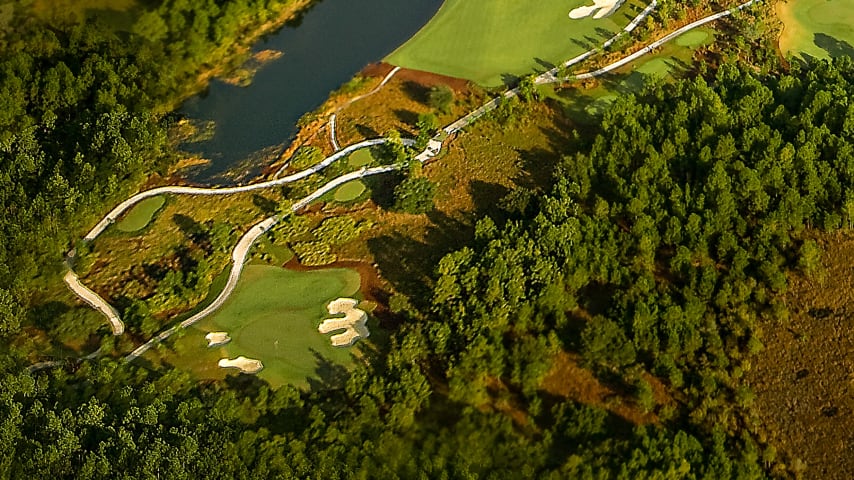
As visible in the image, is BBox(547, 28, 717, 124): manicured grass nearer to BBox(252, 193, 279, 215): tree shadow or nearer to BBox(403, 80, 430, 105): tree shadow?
BBox(403, 80, 430, 105): tree shadow

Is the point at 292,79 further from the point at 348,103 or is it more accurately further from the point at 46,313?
the point at 46,313

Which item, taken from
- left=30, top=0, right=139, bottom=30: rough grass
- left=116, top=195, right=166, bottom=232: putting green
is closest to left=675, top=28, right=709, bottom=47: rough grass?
left=116, top=195, right=166, bottom=232: putting green

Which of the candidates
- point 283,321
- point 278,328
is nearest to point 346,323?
point 283,321

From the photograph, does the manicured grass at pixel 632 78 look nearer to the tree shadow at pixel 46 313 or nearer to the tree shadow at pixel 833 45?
the tree shadow at pixel 833 45

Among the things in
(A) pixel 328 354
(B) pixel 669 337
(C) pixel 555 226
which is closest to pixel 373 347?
(A) pixel 328 354

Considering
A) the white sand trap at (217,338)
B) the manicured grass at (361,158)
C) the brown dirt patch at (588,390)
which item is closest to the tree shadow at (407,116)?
→ the manicured grass at (361,158)
